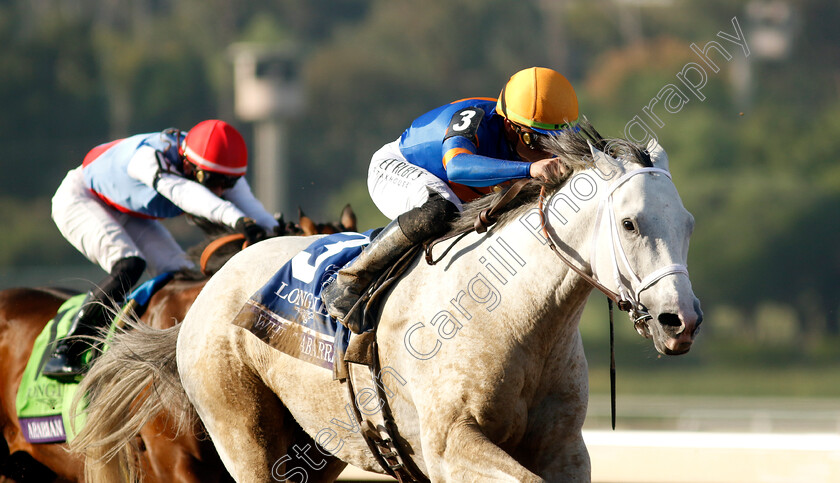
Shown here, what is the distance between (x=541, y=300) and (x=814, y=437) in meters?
2.74

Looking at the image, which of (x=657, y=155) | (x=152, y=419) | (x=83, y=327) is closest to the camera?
(x=657, y=155)

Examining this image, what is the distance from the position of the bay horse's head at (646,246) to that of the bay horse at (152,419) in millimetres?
2116

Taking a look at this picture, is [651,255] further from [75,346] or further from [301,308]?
[75,346]

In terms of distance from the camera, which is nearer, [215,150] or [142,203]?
[215,150]

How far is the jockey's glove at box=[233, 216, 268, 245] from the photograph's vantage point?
5.00 metres

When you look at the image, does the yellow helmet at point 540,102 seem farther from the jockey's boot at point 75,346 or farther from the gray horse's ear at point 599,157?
the jockey's boot at point 75,346

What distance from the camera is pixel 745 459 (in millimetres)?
5215

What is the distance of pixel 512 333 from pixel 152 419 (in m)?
2.13

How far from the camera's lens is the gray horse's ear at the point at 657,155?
3449 millimetres

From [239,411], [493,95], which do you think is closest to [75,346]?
[239,411]

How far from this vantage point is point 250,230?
501cm

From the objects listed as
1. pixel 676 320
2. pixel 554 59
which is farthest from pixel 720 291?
pixel 676 320

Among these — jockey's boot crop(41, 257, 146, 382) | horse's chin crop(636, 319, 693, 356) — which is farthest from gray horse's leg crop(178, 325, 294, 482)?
horse's chin crop(636, 319, 693, 356)

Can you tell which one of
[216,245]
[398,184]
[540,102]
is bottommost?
[216,245]
